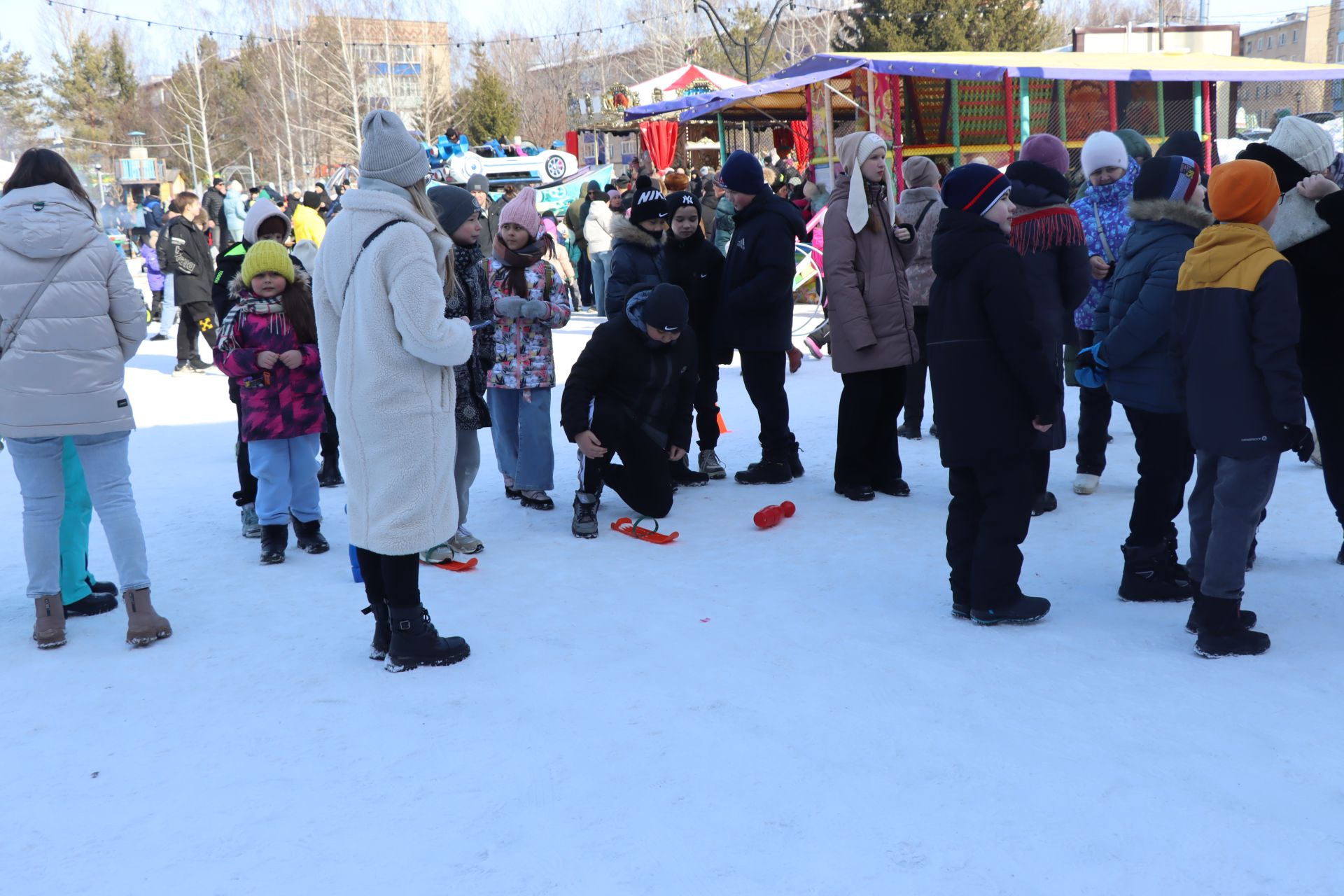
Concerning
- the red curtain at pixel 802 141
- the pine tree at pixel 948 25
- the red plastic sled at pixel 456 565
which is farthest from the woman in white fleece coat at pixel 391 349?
the pine tree at pixel 948 25

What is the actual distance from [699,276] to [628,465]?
1.26 metres

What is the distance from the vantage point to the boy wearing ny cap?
5.17m

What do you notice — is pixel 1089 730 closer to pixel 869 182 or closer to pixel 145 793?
pixel 145 793

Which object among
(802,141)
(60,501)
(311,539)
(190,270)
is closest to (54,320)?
(60,501)

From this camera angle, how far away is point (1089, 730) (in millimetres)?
3012

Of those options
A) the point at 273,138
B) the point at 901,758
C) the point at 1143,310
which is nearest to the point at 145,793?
the point at 901,758

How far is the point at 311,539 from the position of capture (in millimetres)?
5109

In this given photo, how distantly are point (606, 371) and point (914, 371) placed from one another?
2381 millimetres

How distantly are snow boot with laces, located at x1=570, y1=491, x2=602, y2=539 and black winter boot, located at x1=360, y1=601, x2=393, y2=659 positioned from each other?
1.59 metres

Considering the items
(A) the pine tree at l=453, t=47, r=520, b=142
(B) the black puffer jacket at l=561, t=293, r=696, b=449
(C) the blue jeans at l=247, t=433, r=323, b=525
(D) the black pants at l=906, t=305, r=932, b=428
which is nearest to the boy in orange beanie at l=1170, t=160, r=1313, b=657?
(B) the black puffer jacket at l=561, t=293, r=696, b=449

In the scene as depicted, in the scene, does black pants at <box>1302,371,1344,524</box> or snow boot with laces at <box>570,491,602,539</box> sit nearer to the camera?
black pants at <box>1302,371,1344,524</box>

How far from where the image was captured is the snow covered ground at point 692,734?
247 cm

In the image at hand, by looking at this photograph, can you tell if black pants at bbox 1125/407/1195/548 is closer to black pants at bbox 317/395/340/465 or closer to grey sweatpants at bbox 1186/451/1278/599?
grey sweatpants at bbox 1186/451/1278/599

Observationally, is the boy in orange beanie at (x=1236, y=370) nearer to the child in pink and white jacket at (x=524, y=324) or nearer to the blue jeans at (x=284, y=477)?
the child in pink and white jacket at (x=524, y=324)
